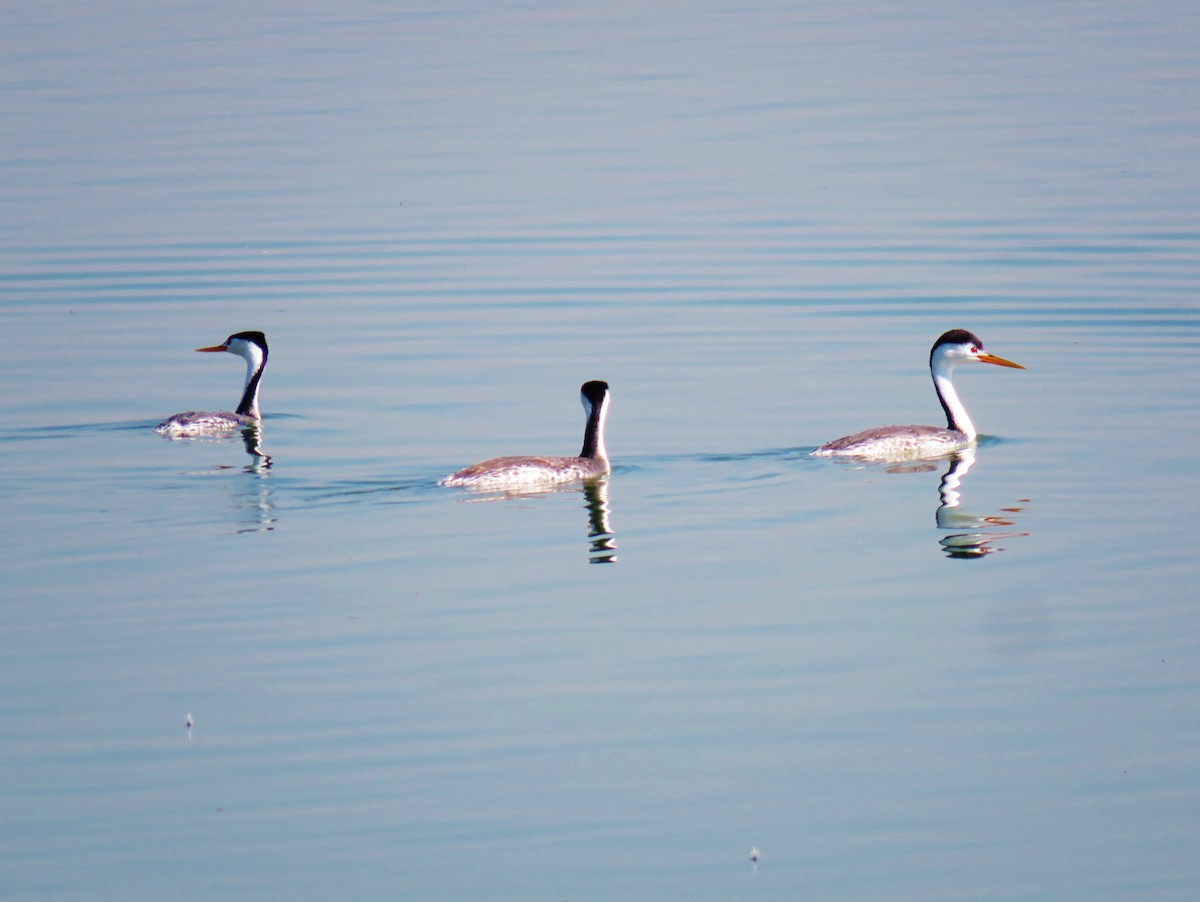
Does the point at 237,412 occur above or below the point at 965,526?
above

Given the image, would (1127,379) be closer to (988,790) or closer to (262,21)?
(988,790)

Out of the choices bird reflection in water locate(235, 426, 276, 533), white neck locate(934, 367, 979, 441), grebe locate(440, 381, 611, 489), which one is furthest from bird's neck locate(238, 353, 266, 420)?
white neck locate(934, 367, 979, 441)

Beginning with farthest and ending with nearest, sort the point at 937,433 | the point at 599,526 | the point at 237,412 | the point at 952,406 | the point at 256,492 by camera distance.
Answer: the point at 237,412 → the point at 952,406 → the point at 937,433 → the point at 256,492 → the point at 599,526

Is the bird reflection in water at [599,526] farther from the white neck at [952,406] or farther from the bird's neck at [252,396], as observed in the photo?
the bird's neck at [252,396]

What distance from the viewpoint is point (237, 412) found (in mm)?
18469

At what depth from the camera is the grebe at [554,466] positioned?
15.2 meters

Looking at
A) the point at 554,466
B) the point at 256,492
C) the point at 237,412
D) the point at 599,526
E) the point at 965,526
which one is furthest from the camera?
the point at 237,412

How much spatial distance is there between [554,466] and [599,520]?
1219 mm

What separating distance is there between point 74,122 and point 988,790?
104 ft

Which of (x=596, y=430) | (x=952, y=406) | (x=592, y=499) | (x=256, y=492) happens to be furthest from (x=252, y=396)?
(x=952, y=406)

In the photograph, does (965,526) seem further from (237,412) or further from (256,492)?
(237,412)

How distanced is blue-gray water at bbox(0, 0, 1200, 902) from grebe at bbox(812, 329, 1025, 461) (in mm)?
247

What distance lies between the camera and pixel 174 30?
5288 cm

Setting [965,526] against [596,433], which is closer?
[965,526]
